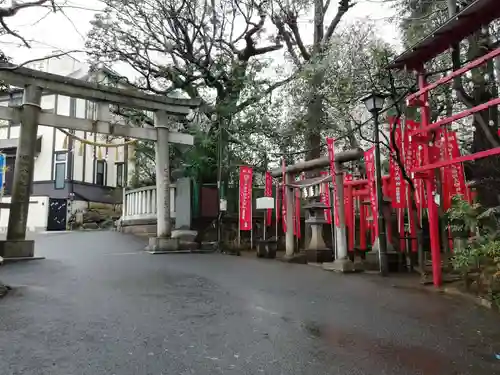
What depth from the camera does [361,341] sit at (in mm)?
4355

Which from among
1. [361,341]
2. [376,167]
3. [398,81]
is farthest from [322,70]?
[361,341]

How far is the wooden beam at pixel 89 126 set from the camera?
36.9 feet

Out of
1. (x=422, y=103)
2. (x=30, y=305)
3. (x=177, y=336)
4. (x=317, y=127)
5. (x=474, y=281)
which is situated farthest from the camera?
(x=317, y=127)

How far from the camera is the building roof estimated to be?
6922mm

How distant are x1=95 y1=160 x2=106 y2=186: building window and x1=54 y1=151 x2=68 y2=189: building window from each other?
299 centimetres

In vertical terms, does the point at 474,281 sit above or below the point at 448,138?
below

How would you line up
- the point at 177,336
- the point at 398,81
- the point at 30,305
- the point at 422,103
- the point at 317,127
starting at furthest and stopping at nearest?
the point at 317,127 → the point at 398,81 → the point at 422,103 → the point at 30,305 → the point at 177,336

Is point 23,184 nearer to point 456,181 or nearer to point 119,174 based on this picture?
point 456,181

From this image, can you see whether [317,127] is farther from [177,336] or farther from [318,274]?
[177,336]

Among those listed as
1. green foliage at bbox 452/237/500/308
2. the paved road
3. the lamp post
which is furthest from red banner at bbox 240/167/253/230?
green foliage at bbox 452/237/500/308

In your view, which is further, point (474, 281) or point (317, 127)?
point (317, 127)

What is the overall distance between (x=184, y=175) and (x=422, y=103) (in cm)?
1211

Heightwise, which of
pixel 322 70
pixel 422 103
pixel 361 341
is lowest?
pixel 361 341

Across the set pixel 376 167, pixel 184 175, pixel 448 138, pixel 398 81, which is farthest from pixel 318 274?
pixel 184 175
